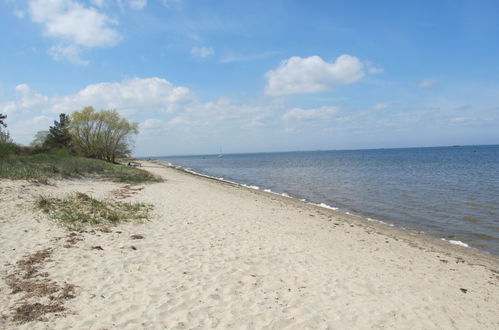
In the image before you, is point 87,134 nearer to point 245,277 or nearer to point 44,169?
point 44,169

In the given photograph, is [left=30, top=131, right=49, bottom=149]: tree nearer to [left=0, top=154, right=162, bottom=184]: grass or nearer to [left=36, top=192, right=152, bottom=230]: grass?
[left=0, top=154, right=162, bottom=184]: grass

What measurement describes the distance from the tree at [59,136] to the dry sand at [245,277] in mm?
45510

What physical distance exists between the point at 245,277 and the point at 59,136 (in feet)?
186

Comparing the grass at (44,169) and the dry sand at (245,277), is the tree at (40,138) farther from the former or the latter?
the dry sand at (245,277)

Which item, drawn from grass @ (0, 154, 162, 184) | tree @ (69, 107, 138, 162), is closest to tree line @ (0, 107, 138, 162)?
tree @ (69, 107, 138, 162)

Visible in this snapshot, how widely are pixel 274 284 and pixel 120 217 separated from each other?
6.91m

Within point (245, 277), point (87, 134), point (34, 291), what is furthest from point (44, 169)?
point (87, 134)

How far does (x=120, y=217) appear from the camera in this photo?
10.9m

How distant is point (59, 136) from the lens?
52.3 meters

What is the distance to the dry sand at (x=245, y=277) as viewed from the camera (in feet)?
16.4

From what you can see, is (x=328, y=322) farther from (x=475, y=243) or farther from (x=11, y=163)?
(x=11, y=163)

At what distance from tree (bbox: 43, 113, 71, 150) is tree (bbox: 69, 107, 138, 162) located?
2122 mm

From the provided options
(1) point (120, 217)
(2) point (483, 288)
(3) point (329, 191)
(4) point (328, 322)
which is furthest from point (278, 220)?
(3) point (329, 191)

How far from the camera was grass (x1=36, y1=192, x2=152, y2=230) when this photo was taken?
9953 millimetres
